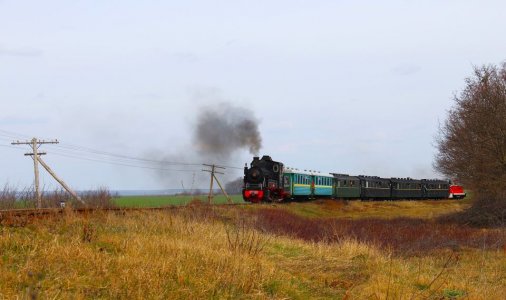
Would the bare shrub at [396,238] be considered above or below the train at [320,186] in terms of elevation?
below

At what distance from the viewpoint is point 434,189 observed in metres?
63.9

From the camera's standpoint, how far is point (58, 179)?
2612 cm

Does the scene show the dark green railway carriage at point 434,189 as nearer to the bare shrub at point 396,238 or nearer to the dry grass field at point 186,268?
the bare shrub at point 396,238

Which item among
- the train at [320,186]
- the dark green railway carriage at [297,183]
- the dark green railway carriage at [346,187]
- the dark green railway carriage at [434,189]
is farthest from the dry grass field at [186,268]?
the dark green railway carriage at [434,189]

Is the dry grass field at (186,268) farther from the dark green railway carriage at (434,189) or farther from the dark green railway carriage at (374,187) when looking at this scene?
the dark green railway carriage at (434,189)

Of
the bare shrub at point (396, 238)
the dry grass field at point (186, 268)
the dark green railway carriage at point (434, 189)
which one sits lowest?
the bare shrub at point (396, 238)

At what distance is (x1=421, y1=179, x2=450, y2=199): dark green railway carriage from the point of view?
6212 cm

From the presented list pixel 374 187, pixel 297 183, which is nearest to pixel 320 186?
pixel 297 183

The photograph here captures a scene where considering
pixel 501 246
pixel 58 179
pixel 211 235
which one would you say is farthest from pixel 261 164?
pixel 211 235

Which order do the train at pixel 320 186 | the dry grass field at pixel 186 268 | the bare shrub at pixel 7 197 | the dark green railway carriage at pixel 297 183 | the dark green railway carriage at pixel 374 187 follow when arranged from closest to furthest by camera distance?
the dry grass field at pixel 186 268 < the bare shrub at pixel 7 197 < the train at pixel 320 186 < the dark green railway carriage at pixel 297 183 < the dark green railway carriage at pixel 374 187

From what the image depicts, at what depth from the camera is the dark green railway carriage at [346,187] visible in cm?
4697

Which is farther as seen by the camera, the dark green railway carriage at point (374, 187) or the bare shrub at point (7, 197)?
the dark green railway carriage at point (374, 187)

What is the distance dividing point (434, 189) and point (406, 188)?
751 cm

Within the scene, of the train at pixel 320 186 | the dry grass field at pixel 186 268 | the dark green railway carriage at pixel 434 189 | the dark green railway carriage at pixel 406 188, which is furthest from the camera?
the dark green railway carriage at pixel 434 189
